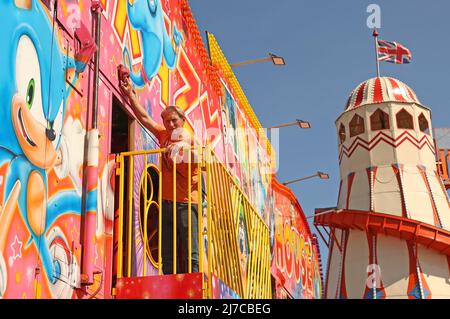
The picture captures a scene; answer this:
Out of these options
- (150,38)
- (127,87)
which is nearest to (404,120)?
(150,38)

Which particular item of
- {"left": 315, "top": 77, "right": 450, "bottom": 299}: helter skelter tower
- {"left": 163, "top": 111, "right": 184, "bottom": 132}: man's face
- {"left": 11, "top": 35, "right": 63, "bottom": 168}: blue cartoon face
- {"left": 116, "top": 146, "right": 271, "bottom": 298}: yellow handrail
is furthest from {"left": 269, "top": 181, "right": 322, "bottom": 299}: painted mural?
{"left": 11, "top": 35, "right": 63, "bottom": 168}: blue cartoon face

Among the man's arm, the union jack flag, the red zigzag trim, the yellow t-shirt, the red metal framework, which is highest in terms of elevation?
the union jack flag

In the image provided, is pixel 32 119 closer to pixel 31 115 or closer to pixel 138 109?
pixel 31 115

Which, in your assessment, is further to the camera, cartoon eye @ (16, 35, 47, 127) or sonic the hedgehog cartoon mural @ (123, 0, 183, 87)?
sonic the hedgehog cartoon mural @ (123, 0, 183, 87)

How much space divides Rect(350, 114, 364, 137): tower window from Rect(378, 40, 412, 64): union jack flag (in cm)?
384

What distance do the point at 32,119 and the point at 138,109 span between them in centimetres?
233

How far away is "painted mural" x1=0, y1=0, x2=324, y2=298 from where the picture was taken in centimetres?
552

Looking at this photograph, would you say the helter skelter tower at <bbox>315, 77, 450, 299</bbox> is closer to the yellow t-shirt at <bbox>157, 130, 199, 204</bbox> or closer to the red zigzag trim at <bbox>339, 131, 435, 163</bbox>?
the red zigzag trim at <bbox>339, 131, 435, 163</bbox>

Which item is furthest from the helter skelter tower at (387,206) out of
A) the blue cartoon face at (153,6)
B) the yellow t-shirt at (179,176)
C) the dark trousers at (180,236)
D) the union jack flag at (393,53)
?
the yellow t-shirt at (179,176)

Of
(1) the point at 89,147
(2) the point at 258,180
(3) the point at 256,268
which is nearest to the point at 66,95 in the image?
(1) the point at 89,147

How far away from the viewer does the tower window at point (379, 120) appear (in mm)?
29266

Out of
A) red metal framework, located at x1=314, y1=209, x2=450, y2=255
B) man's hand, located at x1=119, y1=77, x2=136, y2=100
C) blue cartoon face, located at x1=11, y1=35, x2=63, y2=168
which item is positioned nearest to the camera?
blue cartoon face, located at x1=11, y1=35, x2=63, y2=168

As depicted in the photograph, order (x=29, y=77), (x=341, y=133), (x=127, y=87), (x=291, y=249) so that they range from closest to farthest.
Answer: (x=29, y=77) < (x=127, y=87) < (x=291, y=249) < (x=341, y=133)

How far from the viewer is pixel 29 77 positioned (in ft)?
19.3
